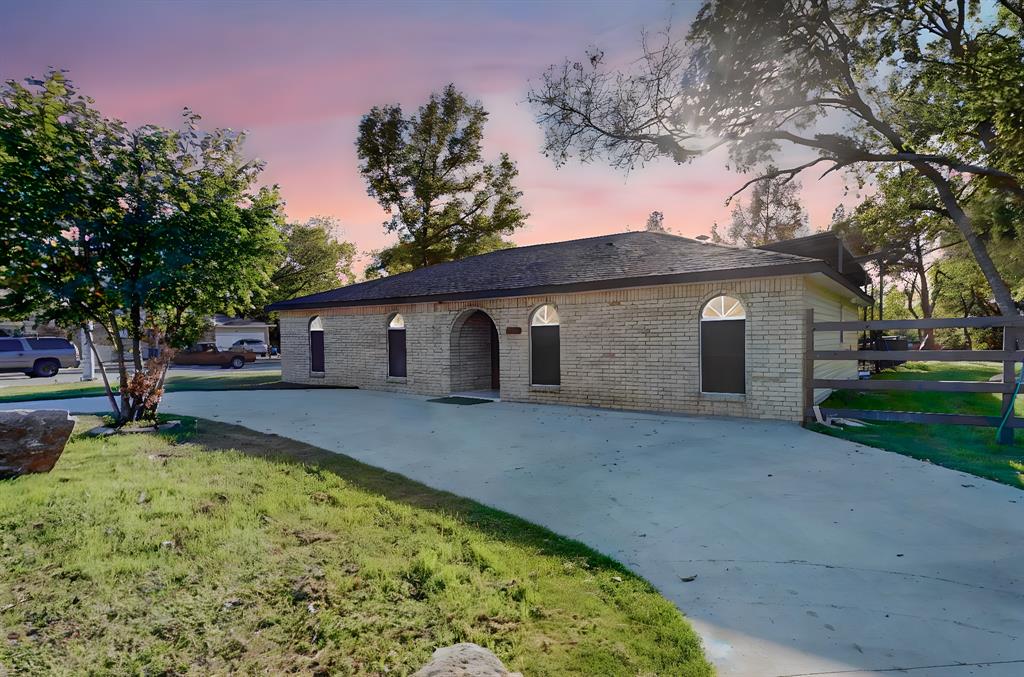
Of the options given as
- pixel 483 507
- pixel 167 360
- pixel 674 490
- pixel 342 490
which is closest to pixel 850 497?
pixel 674 490

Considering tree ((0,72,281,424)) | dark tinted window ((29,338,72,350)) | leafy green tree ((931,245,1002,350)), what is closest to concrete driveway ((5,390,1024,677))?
tree ((0,72,281,424))

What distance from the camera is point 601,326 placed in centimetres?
1134

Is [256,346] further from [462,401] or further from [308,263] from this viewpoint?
[462,401]

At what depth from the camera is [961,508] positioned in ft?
15.1

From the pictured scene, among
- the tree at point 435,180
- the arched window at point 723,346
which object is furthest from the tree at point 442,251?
the arched window at point 723,346

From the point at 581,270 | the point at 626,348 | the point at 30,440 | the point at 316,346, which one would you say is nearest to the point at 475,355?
the point at 581,270

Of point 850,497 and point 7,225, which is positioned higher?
point 7,225

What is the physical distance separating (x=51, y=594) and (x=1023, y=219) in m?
27.5

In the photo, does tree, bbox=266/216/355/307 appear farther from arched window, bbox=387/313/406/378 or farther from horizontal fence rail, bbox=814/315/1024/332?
horizontal fence rail, bbox=814/315/1024/332

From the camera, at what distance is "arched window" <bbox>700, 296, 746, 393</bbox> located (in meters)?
9.78

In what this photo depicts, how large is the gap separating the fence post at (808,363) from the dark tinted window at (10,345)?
1237 inches

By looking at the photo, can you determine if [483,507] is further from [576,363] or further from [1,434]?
[576,363]

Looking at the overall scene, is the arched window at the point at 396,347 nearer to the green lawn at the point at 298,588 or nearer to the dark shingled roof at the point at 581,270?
the dark shingled roof at the point at 581,270

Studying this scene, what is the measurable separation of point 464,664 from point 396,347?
13950mm
